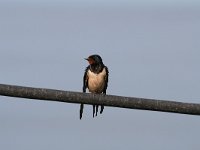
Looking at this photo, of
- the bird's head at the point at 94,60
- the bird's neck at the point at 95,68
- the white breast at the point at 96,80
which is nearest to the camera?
the bird's head at the point at 94,60

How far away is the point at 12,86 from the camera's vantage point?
4566mm

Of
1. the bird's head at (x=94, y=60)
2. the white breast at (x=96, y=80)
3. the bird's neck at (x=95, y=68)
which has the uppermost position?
the bird's head at (x=94, y=60)

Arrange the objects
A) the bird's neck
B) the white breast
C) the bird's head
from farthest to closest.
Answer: the white breast, the bird's neck, the bird's head

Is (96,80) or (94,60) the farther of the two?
(96,80)

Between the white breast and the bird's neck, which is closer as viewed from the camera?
the bird's neck

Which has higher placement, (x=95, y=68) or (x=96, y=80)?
(x=95, y=68)

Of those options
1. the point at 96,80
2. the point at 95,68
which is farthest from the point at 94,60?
the point at 96,80

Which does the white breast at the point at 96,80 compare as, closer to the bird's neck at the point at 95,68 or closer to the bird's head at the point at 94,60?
the bird's neck at the point at 95,68

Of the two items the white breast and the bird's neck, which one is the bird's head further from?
the white breast

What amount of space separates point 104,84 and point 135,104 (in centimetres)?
861

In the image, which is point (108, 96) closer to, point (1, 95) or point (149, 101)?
point (149, 101)

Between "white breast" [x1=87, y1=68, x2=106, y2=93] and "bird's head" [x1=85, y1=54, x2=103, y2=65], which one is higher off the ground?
"bird's head" [x1=85, y1=54, x2=103, y2=65]

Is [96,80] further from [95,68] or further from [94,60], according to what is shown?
[94,60]

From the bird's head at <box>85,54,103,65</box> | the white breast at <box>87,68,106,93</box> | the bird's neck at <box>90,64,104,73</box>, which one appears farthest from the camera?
→ the white breast at <box>87,68,106,93</box>
